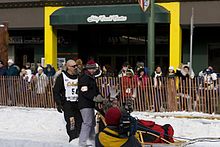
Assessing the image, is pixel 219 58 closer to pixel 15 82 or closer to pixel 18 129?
pixel 15 82

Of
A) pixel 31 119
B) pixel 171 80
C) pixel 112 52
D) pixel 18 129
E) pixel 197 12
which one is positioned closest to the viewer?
pixel 18 129

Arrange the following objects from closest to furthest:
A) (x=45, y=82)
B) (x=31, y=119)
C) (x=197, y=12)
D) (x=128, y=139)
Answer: (x=128, y=139) → (x=31, y=119) → (x=45, y=82) → (x=197, y=12)

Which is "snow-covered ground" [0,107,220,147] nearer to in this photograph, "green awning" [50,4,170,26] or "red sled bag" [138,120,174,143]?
"red sled bag" [138,120,174,143]

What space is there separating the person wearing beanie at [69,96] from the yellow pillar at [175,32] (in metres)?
12.4

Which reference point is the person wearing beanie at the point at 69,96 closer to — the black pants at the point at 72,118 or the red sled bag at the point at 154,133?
the black pants at the point at 72,118

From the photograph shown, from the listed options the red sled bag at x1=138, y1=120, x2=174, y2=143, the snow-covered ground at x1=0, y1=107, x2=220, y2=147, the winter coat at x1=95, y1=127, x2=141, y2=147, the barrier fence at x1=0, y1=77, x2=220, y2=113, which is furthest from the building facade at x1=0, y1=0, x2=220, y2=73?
the winter coat at x1=95, y1=127, x2=141, y2=147

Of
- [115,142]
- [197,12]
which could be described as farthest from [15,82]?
[115,142]

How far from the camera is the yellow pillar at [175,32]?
70.5 ft

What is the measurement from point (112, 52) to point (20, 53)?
5353 mm

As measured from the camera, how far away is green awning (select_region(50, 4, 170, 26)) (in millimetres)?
21422

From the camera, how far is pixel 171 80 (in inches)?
595

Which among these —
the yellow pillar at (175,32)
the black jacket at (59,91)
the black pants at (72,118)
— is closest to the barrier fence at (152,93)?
the black pants at (72,118)

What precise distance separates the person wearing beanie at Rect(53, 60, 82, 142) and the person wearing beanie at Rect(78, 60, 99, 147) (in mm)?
274

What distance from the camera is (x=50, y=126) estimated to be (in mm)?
12898
